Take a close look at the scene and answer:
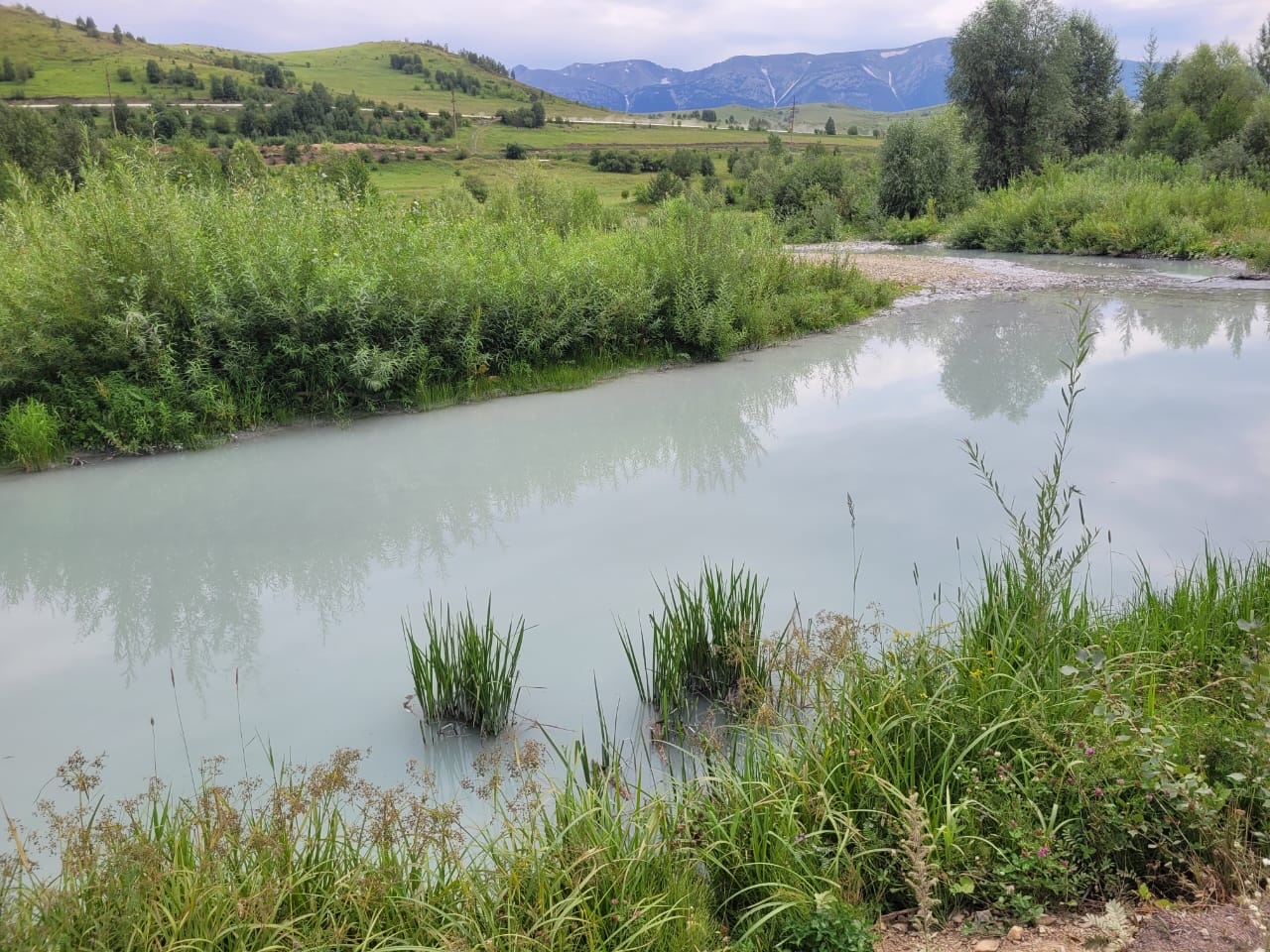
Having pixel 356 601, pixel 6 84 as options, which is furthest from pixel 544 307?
pixel 6 84

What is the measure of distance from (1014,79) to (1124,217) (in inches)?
496

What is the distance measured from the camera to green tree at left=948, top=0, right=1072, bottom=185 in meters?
29.6

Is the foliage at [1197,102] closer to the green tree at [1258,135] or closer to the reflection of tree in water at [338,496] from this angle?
the green tree at [1258,135]

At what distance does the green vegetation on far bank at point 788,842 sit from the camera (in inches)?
91.0

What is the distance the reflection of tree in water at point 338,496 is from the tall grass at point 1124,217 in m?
11.0

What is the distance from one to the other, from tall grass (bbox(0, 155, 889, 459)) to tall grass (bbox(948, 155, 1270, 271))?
12578mm

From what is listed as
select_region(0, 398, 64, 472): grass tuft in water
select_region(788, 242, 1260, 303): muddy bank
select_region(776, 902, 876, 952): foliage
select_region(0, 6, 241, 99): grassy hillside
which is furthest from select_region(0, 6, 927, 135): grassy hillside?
select_region(776, 902, 876, 952): foliage

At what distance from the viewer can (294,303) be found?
8.40 metres

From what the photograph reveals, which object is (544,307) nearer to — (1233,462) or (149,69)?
(1233,462)

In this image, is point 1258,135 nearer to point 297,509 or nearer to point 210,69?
point 297,509

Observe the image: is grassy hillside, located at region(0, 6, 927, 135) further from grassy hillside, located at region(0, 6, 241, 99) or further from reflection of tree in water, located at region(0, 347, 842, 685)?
reflection of tree in water, located at region(0, 347, 842, 685)

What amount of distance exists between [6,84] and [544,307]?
81.6 meters

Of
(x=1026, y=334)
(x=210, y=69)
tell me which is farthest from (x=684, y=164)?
(x=210, y=69)

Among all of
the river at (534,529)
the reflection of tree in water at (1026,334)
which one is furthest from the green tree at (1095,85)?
the river at (534,529)
